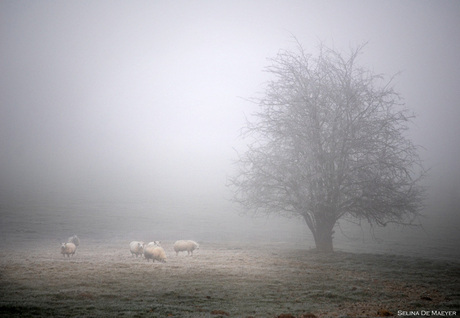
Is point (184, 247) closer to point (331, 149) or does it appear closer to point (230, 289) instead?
point (230, 289)

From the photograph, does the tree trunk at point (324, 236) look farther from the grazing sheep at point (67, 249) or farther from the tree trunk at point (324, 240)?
the grazing sheep at point (67, 249)

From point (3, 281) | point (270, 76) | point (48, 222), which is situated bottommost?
point (3, 281)

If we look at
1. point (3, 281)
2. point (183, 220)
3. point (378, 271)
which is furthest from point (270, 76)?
point (183, 220)

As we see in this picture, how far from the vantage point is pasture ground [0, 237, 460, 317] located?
33.7 feet

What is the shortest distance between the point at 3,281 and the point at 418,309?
1611 centimetres

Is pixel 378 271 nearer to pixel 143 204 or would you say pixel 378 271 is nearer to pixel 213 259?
pixel 213 259

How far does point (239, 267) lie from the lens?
58.3ft

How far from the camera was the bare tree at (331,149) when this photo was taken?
68.7 feet

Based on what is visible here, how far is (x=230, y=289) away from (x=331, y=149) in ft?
41.1

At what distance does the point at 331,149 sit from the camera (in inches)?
853

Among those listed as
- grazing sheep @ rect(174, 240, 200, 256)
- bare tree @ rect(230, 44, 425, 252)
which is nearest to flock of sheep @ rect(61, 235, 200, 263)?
grazing sheep @ rect(174, 240, 200, 256)

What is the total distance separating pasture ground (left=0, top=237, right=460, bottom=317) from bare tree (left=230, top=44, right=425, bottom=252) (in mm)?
3818

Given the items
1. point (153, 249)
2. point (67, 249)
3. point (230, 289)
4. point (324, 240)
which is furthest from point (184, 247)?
point (230, 289)

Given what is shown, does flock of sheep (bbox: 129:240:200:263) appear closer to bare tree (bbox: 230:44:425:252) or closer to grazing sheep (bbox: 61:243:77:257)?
grazing sheep (bbox: 61:243:77:257)
